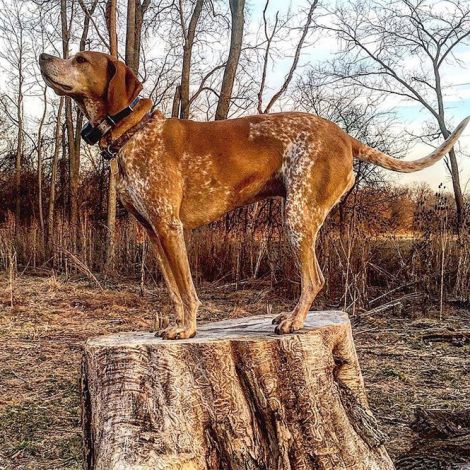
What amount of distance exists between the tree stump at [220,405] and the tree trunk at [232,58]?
11.4 metres

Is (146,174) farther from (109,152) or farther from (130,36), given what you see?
(130,36)

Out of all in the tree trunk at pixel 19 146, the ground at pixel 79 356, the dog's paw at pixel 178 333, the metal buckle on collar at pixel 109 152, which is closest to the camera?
the dog's paw at pixel 178 333

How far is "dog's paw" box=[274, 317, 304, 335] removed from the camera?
10.3 feet

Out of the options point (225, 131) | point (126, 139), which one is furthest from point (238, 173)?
point (126, 139)

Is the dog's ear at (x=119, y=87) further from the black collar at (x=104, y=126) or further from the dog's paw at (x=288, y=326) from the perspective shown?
the dog's paw at (x=288, y=326)

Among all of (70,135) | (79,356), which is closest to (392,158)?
(79,356)

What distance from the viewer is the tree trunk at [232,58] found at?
555 inches

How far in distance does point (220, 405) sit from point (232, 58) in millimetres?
12796

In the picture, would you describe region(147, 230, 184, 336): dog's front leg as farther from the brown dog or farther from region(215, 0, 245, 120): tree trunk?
region(215, 0, 245, 120): tree trunk

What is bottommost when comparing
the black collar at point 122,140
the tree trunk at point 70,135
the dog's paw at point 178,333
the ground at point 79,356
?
the ground at point 79,356

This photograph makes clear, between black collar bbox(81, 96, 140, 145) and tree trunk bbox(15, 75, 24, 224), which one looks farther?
tree trunk bbox(15, 75, 24, 224)

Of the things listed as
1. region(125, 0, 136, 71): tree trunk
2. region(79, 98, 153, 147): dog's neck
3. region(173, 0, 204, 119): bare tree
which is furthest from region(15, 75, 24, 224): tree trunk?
region(79, 98, 153, 147): dog's neck

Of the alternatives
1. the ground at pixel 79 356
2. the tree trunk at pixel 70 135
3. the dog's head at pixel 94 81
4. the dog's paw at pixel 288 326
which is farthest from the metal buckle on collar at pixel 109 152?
the tree trunk at pixel 70 135

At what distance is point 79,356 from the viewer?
6.54 meters
